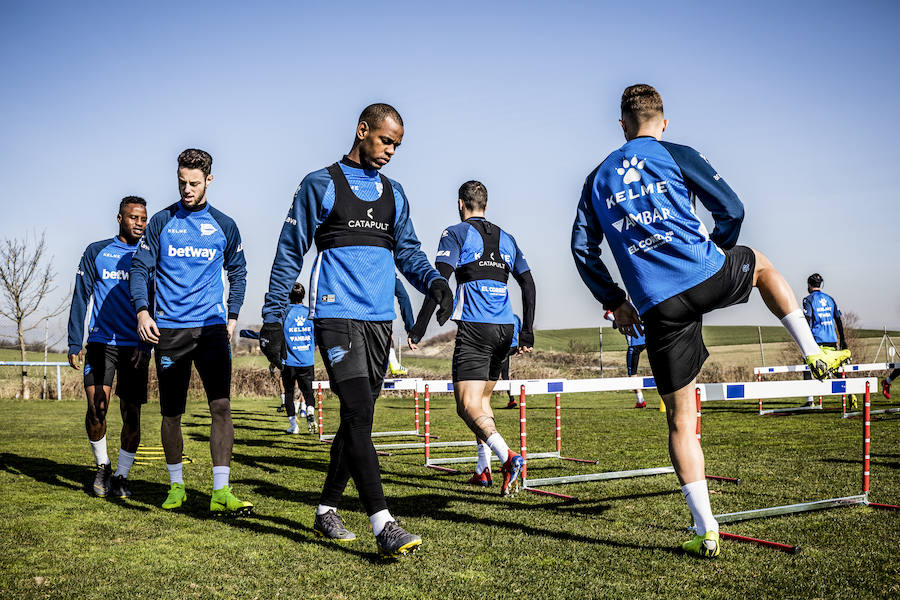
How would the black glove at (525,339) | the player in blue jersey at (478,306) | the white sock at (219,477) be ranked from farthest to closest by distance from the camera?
the black glove at (525,339)
the player in blue jersey at (478,306)
the white sock at (219,477)

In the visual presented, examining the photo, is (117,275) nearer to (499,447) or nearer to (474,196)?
(474,196)

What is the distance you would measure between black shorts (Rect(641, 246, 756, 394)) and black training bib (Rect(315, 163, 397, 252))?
1569 mm

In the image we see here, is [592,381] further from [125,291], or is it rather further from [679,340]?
[125,291]

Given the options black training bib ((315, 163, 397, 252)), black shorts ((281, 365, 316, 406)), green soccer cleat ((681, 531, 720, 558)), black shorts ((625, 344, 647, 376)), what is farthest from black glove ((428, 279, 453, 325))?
black shorts ((625, 344, 647, 376))

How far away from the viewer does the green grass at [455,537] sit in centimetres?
327

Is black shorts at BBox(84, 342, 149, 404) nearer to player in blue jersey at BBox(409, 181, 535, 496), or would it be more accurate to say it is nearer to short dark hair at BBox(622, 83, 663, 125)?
player in blue jersey at BBox(409, 181, 535, 496)

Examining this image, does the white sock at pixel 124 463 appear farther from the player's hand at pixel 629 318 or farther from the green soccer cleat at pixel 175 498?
the player's hand at pixel 629 318

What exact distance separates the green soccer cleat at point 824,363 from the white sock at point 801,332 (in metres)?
0.03

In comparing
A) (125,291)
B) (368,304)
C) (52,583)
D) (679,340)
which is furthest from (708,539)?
(125,291)

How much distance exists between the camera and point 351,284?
394cm

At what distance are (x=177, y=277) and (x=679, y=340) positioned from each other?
3672 millimetres

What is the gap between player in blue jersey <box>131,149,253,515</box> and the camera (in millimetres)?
5207

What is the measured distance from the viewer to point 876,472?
250 inches

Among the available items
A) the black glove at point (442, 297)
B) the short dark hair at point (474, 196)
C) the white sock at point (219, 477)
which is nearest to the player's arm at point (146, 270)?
the white sock at point (219, 477)
